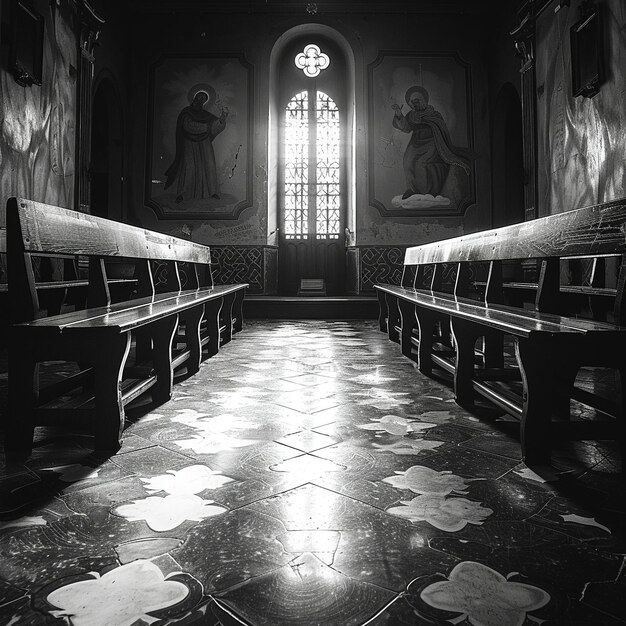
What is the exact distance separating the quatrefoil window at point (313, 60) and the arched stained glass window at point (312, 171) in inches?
24.1

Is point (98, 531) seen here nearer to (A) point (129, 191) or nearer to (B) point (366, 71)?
(A) point (129, 191)

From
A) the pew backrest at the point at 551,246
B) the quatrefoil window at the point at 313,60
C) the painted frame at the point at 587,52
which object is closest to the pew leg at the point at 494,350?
the pew backrest at the point at 551,246

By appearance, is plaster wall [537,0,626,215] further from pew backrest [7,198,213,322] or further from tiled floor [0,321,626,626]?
pew backrest [7,198,213,322]

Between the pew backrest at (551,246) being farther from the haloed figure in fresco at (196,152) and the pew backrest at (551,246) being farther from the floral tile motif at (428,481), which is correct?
the haloed figure in fresco at (196,152)

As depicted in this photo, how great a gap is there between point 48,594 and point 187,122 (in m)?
8.89

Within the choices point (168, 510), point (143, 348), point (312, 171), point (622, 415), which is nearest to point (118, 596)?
point (168, 510)

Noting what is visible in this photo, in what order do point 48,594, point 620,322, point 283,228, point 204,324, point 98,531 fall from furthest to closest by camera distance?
point 283,228 < point 204,324 < point 620,322 < point 98,531 < point 48,594

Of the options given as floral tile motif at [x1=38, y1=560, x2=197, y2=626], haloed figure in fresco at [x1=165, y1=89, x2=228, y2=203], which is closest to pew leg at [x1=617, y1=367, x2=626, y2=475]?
floral tile motif at [x1=38, y1=560, x2=197, y2=626]

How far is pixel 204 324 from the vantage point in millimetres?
5570

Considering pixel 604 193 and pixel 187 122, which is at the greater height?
pixel 187 122

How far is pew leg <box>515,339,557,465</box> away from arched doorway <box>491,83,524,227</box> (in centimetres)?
749

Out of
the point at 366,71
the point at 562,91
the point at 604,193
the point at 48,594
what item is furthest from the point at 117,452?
the point at 366,71

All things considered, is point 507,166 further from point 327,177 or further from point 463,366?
point 463,366

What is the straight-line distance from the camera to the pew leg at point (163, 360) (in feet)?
8.63
